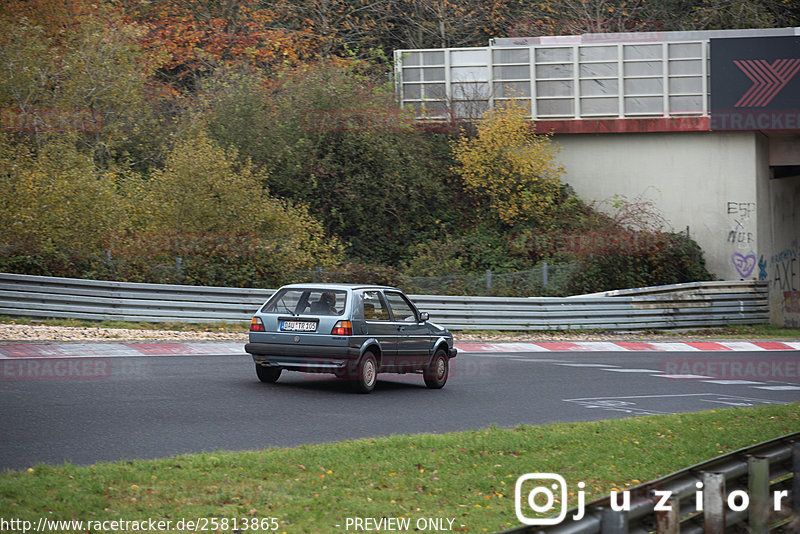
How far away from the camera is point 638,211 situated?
109ft

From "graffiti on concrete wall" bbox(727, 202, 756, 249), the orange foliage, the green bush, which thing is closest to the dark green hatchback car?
the green bush

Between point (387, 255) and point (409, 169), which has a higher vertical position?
point (409, 169)

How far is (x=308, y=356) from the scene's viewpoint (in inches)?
557

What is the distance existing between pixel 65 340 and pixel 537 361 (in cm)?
882

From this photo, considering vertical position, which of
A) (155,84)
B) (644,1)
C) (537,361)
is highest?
(644,1)

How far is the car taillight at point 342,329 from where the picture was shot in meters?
14.1

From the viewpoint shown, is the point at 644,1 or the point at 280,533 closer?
the point at 280,533

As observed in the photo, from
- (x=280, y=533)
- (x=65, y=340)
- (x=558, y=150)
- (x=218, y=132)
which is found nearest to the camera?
(x=280, y=533)

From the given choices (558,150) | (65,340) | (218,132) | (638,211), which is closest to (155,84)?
(218,132)

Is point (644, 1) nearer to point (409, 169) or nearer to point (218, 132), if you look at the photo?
point (409, 169)

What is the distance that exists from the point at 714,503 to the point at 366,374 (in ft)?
29.7

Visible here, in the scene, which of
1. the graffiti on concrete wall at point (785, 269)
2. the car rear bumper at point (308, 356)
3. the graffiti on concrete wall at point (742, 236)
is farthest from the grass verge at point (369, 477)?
the graffiti on concrete wall at point (785, 269)

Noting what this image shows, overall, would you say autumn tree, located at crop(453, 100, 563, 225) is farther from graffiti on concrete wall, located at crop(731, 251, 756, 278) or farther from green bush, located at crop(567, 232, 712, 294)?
graffiti on concrete wall, located at crop(731, 251, 756, 278)

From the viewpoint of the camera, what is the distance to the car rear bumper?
14.1 m
